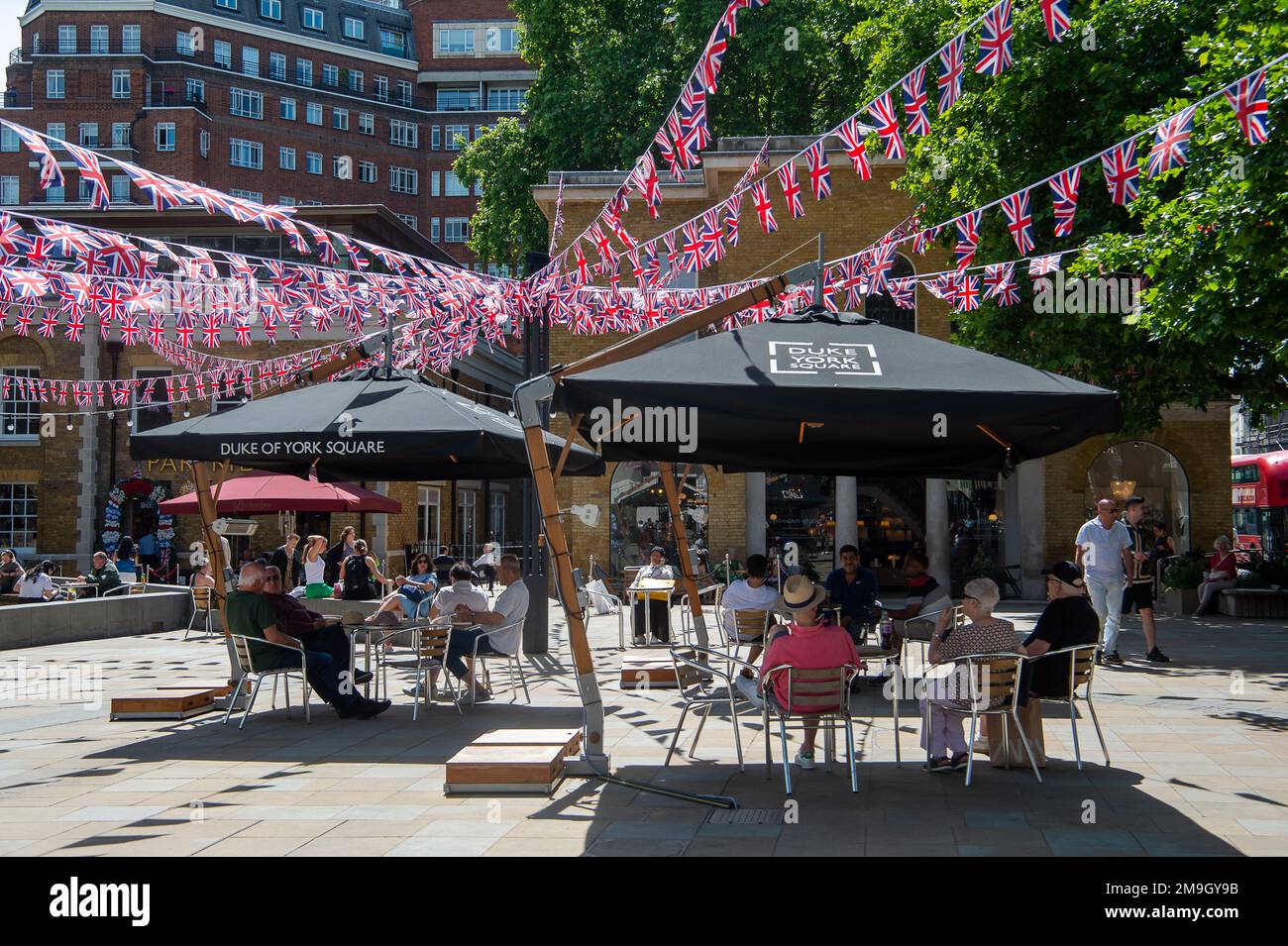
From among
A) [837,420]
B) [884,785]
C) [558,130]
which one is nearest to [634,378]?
[837,420]

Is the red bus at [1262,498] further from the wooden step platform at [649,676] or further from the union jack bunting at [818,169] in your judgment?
the wooden step platform at [649,676]

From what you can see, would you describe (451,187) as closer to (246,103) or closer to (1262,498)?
(246,103)

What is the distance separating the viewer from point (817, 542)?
26406 millimetres

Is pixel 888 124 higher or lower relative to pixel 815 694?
higher

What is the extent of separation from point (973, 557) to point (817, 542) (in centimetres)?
334

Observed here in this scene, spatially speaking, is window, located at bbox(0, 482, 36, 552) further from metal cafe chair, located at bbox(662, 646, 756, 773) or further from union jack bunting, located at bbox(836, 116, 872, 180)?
union jack bunting, located at bbox(836, 116, 872, 180)

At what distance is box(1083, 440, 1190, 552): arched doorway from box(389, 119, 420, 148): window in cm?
4759

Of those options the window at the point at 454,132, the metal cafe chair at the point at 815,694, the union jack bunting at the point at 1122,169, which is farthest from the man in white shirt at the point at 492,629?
the window at the point at 454,132

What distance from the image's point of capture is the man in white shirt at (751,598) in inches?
419

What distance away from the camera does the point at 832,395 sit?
21.7 feet

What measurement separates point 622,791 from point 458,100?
6249 centimetres

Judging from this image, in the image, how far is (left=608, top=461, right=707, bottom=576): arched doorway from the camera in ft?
85.6

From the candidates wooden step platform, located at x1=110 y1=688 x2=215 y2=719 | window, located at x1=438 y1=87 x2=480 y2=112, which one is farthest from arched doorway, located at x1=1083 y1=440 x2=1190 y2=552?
window, located at x1=438 y1=87 x2=480 y2=112

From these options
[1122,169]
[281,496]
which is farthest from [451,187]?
[1122,169]
